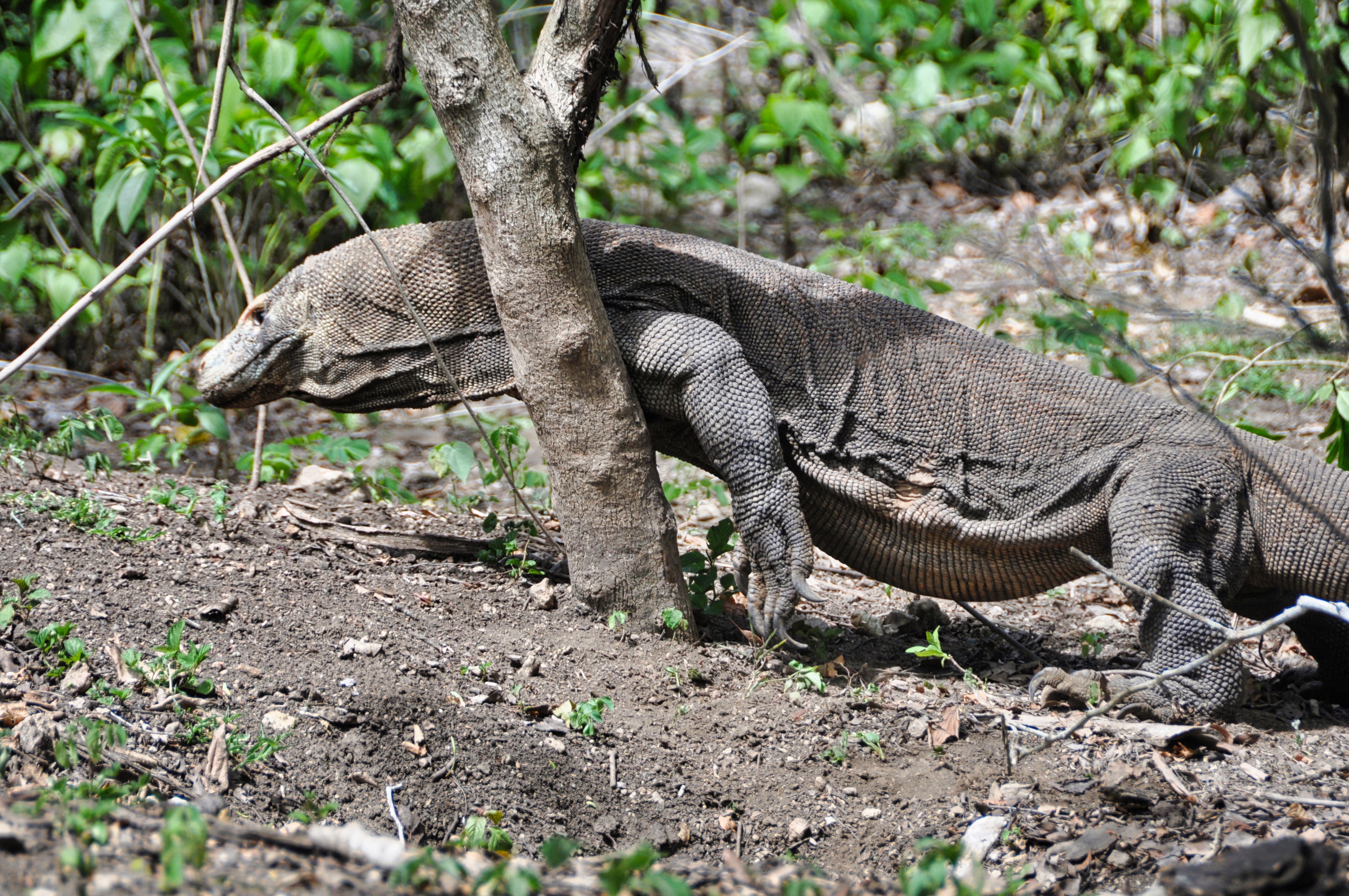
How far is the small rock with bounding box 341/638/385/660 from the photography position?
2.98 meters

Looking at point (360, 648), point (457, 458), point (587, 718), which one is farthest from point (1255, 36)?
point (360, 648)

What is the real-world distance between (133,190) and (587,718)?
329cm

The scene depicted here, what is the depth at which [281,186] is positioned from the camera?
4.89m

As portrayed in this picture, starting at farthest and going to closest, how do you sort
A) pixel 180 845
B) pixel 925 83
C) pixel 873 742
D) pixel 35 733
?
pixel 925 83 → pixel 873 742 → pixel 35 733 → pixel 180 845

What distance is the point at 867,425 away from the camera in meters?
3.57

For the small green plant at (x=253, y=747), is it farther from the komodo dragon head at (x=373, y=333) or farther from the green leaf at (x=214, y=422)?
the green leaf at (x=214, y=422)

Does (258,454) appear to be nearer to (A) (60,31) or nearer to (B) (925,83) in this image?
(A) (60,31)

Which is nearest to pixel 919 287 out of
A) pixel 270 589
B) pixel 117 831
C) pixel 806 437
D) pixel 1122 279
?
pixel 1122 279

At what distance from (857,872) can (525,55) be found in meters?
6.40

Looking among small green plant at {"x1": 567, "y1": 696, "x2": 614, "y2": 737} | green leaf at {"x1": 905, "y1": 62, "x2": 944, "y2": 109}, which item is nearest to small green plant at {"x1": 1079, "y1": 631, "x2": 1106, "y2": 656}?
small green plant at {"x1": 567, "y1": 696, "x2": 614, "y2": 737}

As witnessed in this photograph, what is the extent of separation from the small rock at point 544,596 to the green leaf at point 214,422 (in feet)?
5.51

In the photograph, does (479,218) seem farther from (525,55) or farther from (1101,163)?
(1101,163)

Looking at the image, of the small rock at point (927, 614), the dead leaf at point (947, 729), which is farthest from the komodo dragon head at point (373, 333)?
the small rock at point (927, 614)

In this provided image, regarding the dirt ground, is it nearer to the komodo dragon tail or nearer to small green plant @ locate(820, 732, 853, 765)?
small green plant @ locate(820, 732, 853, 765)
